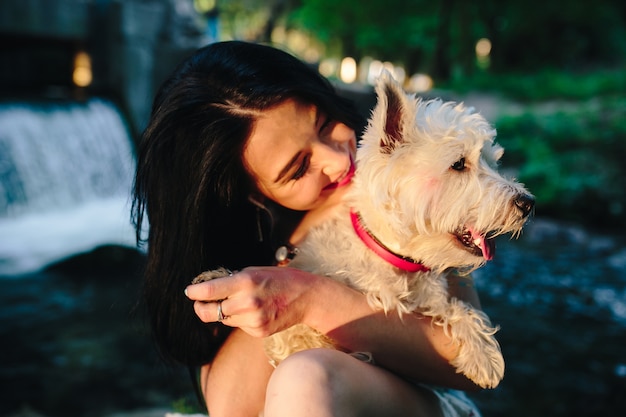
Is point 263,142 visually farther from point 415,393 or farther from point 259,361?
point 415,393

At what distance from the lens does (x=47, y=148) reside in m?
9.77

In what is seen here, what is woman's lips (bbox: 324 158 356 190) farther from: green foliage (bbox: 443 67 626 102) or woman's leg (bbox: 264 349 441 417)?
green foliage (bbox: 443 67 626 102)

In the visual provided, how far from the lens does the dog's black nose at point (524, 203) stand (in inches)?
80.0

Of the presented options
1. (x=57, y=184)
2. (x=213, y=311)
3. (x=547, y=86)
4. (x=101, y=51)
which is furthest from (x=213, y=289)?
(x=547, y=86)

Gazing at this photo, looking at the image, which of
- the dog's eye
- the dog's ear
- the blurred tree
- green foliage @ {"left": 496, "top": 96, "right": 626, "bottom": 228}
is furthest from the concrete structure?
the blurred tree

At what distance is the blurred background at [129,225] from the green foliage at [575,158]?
1.5 inches

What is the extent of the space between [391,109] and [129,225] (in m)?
6.80

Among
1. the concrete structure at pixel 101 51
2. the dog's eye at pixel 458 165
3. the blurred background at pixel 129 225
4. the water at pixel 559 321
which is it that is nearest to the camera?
the dog's eye at pixel 458 165

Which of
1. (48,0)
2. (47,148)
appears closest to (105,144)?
(47,148)

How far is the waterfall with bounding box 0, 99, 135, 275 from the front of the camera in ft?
28.7

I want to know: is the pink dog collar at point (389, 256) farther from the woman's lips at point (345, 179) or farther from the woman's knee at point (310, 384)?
the woman's knee at point (310, 384)

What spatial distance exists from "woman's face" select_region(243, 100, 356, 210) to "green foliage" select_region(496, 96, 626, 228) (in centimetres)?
999

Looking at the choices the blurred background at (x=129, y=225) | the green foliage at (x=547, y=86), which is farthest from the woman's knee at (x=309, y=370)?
the green foliage at (x=547, y=86)

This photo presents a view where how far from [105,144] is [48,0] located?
11.5ft
